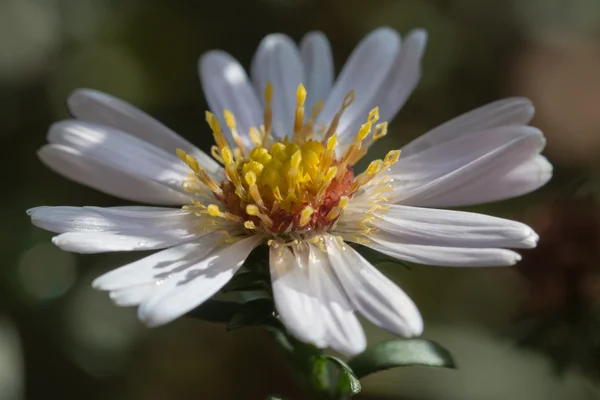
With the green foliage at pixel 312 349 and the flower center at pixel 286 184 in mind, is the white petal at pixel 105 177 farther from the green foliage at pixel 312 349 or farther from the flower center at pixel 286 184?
the green foliage at pixel 312 349

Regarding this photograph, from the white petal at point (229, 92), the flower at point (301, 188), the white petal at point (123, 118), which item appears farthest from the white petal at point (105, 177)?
the white petal at point (229, 92)

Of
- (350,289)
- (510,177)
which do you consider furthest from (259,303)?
(510,177)

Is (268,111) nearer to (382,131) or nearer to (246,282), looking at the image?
(382,131)

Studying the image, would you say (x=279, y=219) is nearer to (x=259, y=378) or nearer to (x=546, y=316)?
(x=546, y=316)

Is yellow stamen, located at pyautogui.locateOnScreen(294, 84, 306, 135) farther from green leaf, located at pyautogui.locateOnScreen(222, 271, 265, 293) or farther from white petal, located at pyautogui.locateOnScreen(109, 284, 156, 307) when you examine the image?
white petal, located at pyautogui.locateOnScreen(109, 284, 156, 307)

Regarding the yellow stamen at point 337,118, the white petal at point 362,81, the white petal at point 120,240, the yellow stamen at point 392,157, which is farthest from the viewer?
the white petal at point 362,81
